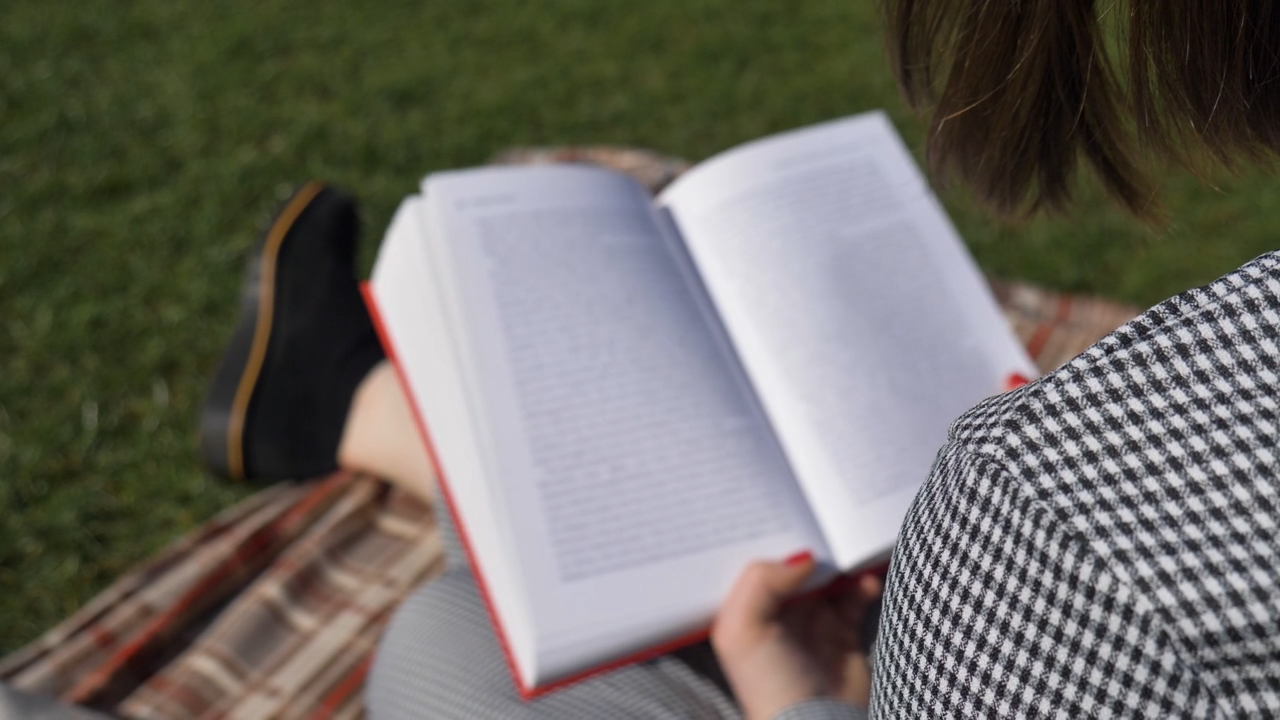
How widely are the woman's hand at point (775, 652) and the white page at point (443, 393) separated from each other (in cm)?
17

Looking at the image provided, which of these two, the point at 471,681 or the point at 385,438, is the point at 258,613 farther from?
the point at 471,681

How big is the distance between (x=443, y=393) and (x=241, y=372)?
0.52 meters

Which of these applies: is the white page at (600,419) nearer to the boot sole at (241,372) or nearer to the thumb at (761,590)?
the thumb at (761,590)

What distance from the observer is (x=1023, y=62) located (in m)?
0.62

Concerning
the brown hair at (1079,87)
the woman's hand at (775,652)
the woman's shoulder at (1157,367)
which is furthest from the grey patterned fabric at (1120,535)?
the woman's hand at (775,652)

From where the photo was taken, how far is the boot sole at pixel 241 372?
129 centimetres

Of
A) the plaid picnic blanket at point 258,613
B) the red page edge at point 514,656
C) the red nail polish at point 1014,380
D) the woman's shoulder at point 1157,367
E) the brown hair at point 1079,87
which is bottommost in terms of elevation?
the plaid picnic blanket at point 258,613

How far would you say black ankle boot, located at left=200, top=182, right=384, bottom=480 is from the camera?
1296 mm

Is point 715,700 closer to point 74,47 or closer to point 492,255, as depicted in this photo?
point 492,255

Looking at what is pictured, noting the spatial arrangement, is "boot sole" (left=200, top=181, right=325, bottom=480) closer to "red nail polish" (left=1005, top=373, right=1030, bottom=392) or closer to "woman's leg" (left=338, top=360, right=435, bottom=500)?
"woman's leg" (left=338, top=360, right=435, bottom=500)

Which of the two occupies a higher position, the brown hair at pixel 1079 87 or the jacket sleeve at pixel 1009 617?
the brown hair at pixel 1079 87

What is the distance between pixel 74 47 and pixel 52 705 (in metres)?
1.64

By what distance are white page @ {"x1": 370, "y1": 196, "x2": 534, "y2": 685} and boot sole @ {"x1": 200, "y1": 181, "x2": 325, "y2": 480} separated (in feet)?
1.09

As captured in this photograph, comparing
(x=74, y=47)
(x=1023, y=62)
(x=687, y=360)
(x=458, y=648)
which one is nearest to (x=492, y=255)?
(x=687, y=360)
